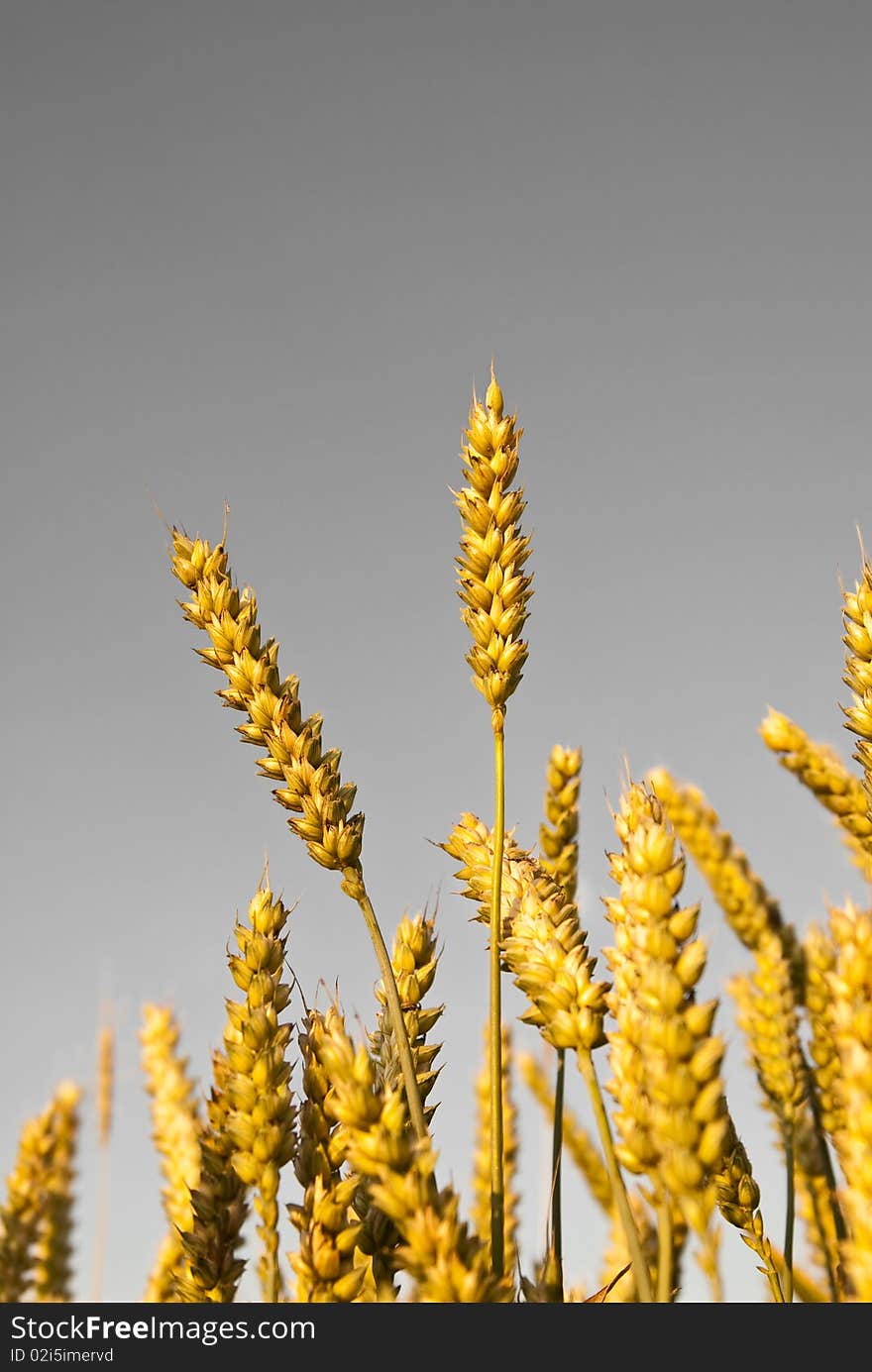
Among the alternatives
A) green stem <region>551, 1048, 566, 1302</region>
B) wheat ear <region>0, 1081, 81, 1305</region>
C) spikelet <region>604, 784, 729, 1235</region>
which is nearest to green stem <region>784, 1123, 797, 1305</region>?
green stem <region>551, 1048, 566, 1302</region>

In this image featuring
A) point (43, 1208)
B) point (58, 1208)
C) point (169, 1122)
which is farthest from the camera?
point (58, 1208)

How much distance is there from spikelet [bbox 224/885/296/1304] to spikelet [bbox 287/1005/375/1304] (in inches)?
1.4

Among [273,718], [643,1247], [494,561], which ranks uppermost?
[494,561]

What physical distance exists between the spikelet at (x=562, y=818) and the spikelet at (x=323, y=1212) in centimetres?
71

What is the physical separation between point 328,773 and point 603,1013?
0.54 metres

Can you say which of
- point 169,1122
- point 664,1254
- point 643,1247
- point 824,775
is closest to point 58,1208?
point 169,1122

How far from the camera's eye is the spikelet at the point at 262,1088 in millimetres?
1251

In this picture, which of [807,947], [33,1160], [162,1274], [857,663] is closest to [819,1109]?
[807,947]

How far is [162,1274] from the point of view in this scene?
10.1 feet

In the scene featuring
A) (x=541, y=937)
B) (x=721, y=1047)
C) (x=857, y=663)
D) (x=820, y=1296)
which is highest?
(x=857, y=663)

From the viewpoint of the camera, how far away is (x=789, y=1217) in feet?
5.74

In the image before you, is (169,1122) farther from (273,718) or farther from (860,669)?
(860,669)

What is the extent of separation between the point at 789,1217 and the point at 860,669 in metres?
0.96
